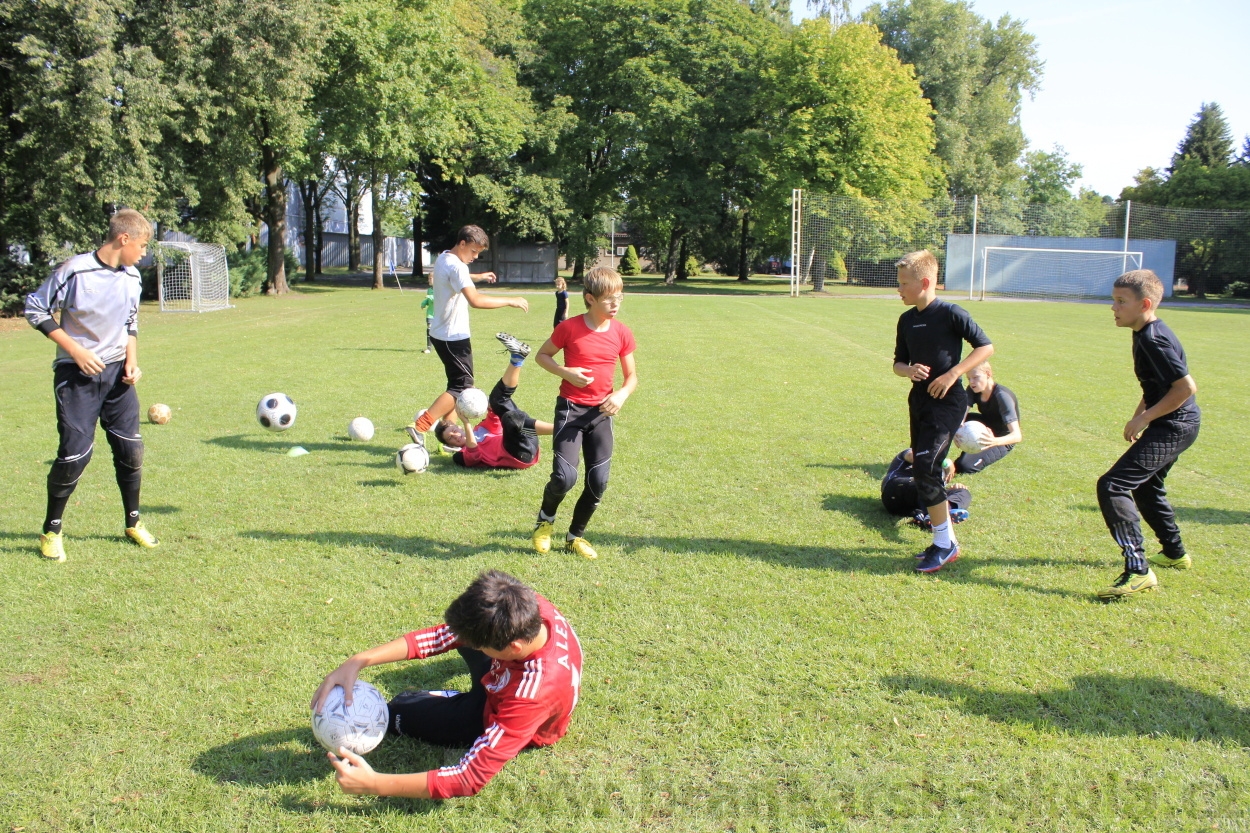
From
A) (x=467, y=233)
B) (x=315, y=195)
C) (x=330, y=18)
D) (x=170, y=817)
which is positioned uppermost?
(x=330, y=18)

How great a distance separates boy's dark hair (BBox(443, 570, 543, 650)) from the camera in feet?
9.80

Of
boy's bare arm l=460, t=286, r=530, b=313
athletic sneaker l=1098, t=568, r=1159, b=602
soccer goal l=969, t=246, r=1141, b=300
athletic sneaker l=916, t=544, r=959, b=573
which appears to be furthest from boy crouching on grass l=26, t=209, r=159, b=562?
soccer goal l=969, t=246, r=1141, b=300

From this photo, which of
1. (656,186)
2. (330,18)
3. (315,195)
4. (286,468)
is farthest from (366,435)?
(315,195)

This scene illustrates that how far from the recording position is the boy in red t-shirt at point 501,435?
759cm

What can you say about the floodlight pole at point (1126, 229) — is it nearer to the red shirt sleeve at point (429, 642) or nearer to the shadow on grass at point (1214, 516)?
the shadow on grass at point (1214, 516)

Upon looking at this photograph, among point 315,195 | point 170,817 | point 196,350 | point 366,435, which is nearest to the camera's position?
point 170,817

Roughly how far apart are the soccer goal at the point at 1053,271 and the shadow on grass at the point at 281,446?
35186 millimetres

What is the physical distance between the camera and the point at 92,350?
521cm

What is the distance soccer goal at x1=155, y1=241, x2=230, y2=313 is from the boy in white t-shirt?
20.5 metres

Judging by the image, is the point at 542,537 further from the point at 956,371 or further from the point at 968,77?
the point at 968,77

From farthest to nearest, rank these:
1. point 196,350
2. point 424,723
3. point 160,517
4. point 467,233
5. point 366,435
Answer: point 196,350
point 366,435
point 467,233
point 160,517
point 424,723

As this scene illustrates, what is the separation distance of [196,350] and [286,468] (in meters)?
10.2

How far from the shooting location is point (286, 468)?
765 cm

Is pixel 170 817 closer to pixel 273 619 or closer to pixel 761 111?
pixel 273 619
